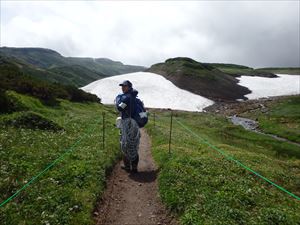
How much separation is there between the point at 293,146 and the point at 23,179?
131 ft

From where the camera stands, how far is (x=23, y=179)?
11.5 m

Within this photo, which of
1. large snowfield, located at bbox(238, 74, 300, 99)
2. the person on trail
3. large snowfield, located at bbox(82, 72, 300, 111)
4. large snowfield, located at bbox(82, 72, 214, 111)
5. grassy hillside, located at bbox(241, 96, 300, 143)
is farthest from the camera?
large snowfield, located at bbox(238, 74, 300, 99)

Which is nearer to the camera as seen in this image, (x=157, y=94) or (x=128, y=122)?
(x=128, y=122)

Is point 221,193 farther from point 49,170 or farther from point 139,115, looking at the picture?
point 49,170

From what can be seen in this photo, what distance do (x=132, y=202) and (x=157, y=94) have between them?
263ft

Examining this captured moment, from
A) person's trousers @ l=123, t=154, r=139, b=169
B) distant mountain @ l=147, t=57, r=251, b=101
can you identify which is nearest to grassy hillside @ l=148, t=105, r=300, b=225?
person's trousers @ l=123, t=154, r=139, b=169

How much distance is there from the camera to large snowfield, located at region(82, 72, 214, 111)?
83.3 m

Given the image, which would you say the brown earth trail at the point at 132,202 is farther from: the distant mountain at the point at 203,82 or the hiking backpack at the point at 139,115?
the distant mountain at the point at 203,82

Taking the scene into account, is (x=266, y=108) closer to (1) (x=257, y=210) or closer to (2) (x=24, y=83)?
(2) (x=24, y=83)

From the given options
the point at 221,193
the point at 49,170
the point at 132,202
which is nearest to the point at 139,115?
the point at 132,202

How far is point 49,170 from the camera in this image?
12.8 meters

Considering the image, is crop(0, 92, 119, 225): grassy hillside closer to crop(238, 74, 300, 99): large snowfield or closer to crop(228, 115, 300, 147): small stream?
crop(228, 115, 300, 147): small stream

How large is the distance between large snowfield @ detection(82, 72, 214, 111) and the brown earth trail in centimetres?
6559

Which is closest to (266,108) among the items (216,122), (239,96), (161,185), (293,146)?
(239,96)
